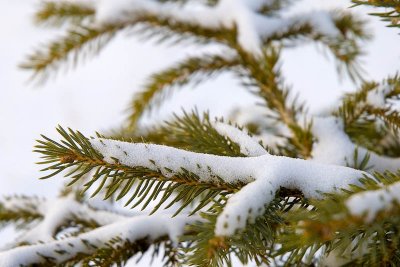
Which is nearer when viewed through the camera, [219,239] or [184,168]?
[219,239]

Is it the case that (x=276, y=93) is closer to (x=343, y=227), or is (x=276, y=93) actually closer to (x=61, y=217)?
(x=61, y=217)

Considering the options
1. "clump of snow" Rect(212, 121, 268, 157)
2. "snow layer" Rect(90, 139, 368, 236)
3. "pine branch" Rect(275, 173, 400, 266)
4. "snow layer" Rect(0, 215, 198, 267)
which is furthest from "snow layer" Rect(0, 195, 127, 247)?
"pine branch" Rect(275, 173, 400, 266)

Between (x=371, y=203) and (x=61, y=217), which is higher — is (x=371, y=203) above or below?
above

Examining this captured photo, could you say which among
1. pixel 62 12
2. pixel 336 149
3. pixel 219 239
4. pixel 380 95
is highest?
pixel 62 12

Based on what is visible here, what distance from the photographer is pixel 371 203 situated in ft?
1.45

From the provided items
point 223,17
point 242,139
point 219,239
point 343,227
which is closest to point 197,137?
point 242,139

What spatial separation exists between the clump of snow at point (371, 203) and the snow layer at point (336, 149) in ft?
1.94

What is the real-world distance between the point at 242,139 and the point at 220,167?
19 cm

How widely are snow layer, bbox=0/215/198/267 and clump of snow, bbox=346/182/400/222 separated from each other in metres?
0.58

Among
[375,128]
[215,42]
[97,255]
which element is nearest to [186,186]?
[97,255]

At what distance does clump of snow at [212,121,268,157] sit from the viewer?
827mm

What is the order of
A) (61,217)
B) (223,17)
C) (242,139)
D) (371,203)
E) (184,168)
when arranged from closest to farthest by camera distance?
(371,203)
(184,168)
(242,139)
(61,217)
(223,17)

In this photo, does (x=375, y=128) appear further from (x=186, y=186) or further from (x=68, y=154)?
(x=68, y=154)

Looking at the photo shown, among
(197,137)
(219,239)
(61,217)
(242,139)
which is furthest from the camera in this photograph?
(61,217)
